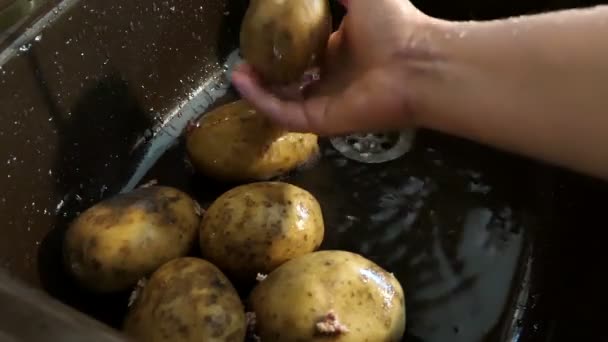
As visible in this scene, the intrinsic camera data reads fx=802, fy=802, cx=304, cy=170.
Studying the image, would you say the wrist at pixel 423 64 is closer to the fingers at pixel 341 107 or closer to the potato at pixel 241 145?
the fingers at pixel 341 107

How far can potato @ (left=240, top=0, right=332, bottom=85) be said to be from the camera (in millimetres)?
787

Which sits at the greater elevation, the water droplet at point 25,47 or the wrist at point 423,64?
the water droplet at point 25,47

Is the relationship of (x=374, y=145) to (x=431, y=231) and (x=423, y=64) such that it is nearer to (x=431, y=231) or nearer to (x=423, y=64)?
(x=431, y=231)

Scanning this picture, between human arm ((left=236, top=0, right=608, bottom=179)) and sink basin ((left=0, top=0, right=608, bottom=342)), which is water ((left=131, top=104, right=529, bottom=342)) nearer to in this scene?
sink basin ((left=0, top=0, right=608, bottom=342))

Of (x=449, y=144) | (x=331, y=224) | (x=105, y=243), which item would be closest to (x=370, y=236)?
(x=331, y=224)

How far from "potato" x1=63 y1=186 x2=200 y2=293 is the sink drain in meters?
0.26

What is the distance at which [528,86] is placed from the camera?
0.68 meters

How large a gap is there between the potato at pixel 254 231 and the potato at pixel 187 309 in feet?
0.18

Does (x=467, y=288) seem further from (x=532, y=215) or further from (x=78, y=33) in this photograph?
(x=78, y=33)

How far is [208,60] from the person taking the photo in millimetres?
1076

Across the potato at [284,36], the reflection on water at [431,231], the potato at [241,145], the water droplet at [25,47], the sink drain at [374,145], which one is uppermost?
the water droplet at [25,47]

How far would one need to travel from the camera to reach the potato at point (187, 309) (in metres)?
0.70

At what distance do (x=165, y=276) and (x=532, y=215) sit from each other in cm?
47

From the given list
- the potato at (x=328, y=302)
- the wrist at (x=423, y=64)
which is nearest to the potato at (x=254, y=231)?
the potato at (x=328, y=302)
